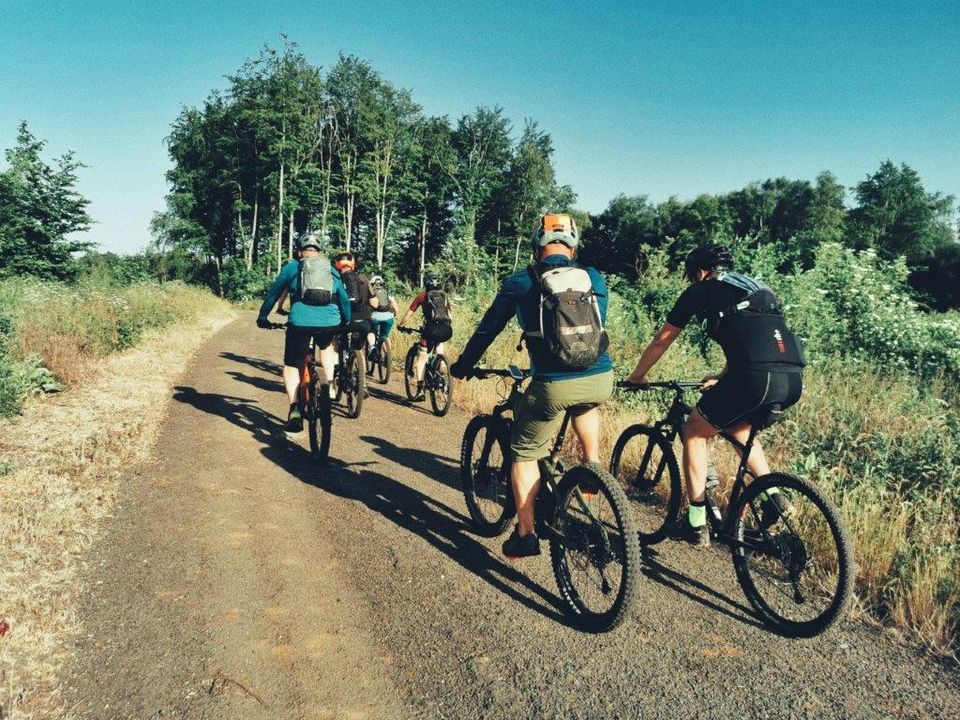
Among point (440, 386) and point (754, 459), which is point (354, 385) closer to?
point (440, 386)

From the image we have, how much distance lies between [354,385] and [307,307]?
204 cm

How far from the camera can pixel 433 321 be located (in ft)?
27.3

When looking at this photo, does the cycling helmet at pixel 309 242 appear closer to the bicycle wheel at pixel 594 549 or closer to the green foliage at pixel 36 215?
the bicycle wheel at pixel 594 549

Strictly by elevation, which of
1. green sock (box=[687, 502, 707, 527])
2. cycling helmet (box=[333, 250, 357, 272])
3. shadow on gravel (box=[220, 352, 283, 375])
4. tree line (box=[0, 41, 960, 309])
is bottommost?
shadow on gravel (box=[220, 352, 283, 375])

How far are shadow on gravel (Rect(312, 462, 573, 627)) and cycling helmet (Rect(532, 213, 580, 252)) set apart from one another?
2.15 meters

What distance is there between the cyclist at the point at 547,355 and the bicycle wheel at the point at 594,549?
0.76 ft

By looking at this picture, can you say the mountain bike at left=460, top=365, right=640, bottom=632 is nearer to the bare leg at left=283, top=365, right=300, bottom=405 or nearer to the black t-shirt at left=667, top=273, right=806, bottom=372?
the black t-shirt at left=667, top=273, right=806, bottom=372

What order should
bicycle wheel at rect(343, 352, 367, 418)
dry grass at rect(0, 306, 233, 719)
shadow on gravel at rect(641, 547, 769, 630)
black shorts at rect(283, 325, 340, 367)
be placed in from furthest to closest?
bicycle wheel at rect(343, 352, 367, 418) → black shorts at rect(283, 325, 340, 367) → shadow on gravel at rect(641, 547, 769, 630) → dry grass at rect(0, 306, 233, 719)

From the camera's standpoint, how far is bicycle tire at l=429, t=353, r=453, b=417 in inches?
321

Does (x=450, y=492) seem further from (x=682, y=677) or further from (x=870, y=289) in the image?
(x=870, y=289)

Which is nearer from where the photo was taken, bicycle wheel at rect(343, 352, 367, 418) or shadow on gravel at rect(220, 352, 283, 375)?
bicycle wheel at rect(343, 352, 367, 418)

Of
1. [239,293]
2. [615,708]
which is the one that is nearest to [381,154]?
[239,293]

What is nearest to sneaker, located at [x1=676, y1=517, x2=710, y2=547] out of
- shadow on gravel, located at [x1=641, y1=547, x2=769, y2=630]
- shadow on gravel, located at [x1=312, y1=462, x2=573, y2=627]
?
shadow on gravel, located at [x1=641, y1=547, x2=769, y2=630]

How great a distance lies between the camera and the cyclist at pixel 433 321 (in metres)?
8.27
